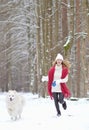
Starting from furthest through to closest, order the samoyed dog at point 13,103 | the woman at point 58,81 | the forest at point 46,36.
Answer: the forest at point 46,36, the samoyed dog at point 13,103, the woman at point 58,81

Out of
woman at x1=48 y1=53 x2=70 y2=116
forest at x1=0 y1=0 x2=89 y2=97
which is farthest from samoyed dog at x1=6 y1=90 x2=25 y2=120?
forest at x1=0 y1=0 x2=89 y2=97

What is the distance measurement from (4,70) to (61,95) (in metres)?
37.1

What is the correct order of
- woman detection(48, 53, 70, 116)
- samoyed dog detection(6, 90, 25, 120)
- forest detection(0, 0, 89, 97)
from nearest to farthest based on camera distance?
woman detection(48, 53, 70, 116) → samoyed dog detection(6, 90, 25, 120) → forest detection(0, 0, 89, 97)

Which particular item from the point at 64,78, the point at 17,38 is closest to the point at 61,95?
the point at 64,78

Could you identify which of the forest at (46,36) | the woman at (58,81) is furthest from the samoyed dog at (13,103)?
the forest at (46,36)

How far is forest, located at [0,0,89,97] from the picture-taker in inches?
931

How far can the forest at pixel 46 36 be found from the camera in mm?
23656

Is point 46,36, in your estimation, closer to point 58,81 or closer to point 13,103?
point 13,103

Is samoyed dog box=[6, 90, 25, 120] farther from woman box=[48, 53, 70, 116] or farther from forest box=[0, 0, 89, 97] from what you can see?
forest box=[0, 0, 89, 97]

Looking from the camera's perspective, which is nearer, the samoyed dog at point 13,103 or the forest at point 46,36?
the samoyed dog at point 13,103

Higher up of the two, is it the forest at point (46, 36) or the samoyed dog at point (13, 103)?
the forest at point (46, 36)

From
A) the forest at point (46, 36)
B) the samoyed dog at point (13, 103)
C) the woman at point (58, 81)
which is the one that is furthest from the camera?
the forest at point (46, 36)

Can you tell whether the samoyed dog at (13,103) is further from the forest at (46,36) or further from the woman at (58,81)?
the forest at (46,36)

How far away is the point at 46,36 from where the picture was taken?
27.0m
